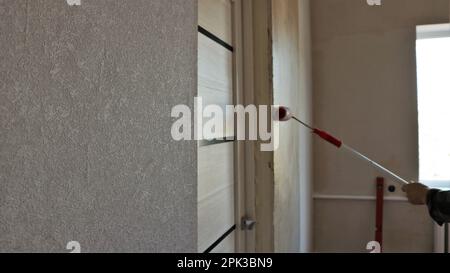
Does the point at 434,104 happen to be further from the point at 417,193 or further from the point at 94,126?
the point at 94,126

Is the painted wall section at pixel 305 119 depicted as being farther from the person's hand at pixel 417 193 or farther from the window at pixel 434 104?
the person's hand at pixel 417 193

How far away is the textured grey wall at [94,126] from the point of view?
45 centimetres

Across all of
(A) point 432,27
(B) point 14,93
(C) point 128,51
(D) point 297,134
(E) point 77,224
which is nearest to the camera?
(B) point 14,93

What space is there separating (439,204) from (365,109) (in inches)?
63.1

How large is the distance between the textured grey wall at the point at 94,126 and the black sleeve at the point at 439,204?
2.64ft

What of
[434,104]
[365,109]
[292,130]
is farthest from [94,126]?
[434,104]

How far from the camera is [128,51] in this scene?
0.67m

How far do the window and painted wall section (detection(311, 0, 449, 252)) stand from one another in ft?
0.40

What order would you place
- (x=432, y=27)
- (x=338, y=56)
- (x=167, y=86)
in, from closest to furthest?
(x=167, y=86)
(x=432, y=27)
(x=338, y=56)

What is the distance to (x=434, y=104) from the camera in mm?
2586

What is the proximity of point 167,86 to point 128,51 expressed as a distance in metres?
0.15
